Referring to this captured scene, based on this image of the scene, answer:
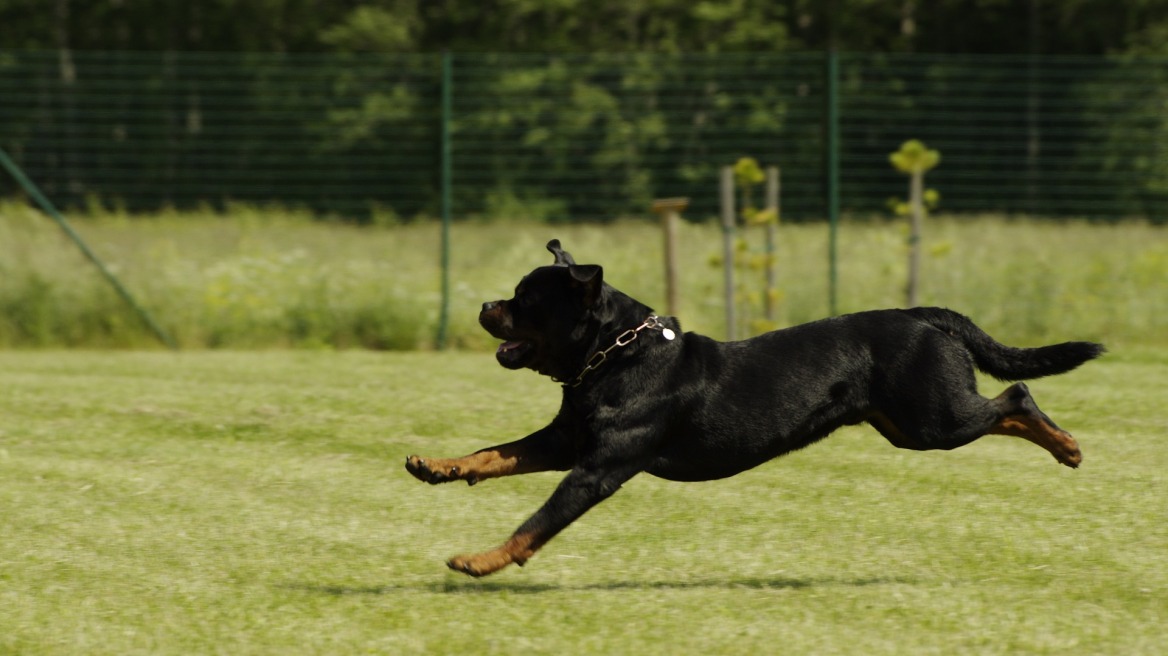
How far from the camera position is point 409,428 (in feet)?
27.7

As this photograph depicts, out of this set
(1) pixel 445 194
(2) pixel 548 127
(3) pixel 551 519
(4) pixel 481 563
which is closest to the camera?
(4) pixel 481 563

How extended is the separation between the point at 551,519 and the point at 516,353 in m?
0.61

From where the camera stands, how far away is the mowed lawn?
15.4 feet

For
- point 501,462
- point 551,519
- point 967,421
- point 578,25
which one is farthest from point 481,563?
point 578,25

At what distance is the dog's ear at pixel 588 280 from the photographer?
4.96 metres

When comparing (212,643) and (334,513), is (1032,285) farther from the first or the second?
(212,643)

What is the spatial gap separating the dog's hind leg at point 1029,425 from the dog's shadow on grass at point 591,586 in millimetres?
737

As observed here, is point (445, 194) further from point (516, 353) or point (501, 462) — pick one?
point (501, 462)

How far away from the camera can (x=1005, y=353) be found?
5707 millimetres

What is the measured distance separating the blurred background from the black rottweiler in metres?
6.59

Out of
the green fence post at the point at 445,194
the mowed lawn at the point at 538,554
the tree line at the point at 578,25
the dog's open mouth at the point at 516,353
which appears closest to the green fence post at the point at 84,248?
the green fence post at the point at 445,194

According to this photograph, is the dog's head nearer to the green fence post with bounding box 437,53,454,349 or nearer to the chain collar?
the chain collar

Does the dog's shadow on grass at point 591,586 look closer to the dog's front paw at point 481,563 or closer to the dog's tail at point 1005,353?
A: the dog's front paw at point 481,563

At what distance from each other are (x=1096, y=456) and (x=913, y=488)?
1.29 m
